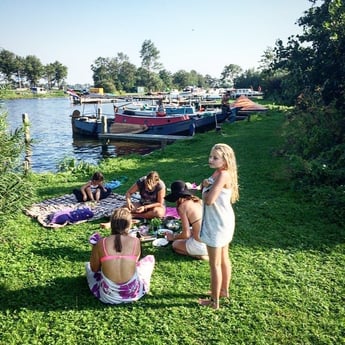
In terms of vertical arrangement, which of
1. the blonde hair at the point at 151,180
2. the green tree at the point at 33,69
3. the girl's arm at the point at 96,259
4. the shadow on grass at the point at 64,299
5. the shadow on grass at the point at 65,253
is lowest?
the shadow on grass at the point at 64,299

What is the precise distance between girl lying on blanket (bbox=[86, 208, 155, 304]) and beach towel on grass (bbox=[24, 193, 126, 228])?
2520mm

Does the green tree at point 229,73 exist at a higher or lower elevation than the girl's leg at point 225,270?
higher

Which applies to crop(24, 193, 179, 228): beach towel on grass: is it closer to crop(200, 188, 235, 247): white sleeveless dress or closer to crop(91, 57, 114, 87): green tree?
crop(200, 188, 235, 247): white sleeveless dress

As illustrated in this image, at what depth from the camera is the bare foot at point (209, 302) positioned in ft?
12.6

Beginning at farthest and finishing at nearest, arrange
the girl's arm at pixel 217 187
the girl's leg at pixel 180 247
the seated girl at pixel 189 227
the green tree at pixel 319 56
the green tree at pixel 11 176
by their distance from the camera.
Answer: the green tree at pixel 319 56
the green tree at pixel 11 176
the girl's leg at pixel 180 247
the seated girl at pixel 189 227
the girl's arm at pixel 217 187

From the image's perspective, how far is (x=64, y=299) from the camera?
4.05m

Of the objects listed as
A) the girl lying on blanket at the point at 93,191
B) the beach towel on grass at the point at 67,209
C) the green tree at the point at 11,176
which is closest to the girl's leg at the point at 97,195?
the girl lying on blanket at the point at 93,191

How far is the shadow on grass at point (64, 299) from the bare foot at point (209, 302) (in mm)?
103

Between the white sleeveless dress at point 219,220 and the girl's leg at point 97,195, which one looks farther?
the girl's leg at point 97,195

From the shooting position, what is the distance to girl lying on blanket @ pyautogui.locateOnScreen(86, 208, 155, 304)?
380 centimetres

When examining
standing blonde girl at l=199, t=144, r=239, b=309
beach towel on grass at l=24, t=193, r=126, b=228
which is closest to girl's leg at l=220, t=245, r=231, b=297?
standing blonde girl at l=199, t=144, r=239, b=309

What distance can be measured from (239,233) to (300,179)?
315 cm

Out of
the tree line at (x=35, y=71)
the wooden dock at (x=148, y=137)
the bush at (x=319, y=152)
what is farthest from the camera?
the tree line at (x=35, y=71)

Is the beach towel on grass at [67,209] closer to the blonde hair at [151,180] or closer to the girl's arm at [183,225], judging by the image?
the blonde hair at [151,180]
